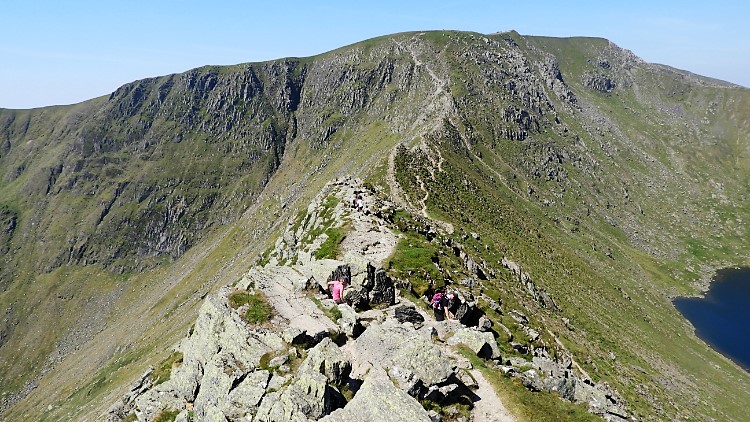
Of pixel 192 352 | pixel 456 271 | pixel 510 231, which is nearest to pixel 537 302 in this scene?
pixel 456 271

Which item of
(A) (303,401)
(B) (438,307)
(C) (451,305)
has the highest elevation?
(A) (303,401)

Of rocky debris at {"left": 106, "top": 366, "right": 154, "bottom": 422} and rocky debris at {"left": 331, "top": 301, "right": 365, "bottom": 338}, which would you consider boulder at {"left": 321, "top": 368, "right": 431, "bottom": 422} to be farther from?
rocky debris at {"left": 106, "top": 366, "right": 154, "bottom": 422}

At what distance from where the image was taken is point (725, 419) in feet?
262

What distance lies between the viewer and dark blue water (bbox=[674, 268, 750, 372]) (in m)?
126

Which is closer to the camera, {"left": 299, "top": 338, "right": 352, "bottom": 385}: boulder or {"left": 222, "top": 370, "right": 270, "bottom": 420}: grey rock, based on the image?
{"left": 299, "top": 338, "right": 352, "bottom": 385}: boulder

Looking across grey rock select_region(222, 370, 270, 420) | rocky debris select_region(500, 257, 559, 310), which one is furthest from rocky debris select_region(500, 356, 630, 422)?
rocky debris select_region(500, 257, 559, 310)

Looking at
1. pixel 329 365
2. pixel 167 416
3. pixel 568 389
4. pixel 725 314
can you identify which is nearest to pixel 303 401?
pixel 329 365

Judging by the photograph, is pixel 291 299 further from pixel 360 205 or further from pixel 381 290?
pixel 360 205

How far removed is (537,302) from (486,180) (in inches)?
2973

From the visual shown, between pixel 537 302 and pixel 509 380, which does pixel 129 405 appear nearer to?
pixel 509 380

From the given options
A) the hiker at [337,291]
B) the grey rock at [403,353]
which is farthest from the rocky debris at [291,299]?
the grey rock at [403,353]

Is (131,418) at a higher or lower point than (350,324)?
lower

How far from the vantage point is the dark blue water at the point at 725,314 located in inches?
4953

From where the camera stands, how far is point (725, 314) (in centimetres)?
14688
